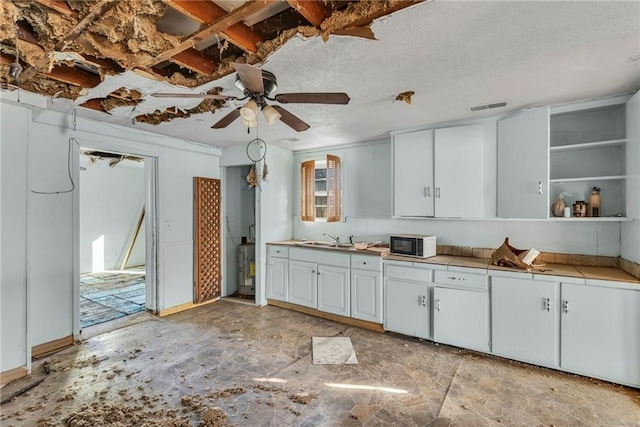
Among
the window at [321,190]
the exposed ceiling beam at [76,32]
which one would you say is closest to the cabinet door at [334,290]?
the window at [321,190]

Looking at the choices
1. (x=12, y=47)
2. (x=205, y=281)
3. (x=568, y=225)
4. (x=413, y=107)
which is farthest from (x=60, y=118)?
(x=568, y=225)

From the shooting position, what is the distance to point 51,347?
3.04 metres

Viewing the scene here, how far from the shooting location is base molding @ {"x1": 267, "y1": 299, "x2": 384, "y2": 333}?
3.64 meters

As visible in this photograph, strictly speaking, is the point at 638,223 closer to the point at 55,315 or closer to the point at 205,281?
the point at 205,281

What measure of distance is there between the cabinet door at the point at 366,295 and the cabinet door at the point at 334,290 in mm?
89

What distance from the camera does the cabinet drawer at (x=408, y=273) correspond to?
10.7 feet

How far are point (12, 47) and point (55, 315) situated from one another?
103 inches

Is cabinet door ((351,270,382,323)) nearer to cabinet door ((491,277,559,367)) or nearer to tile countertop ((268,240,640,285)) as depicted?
tile countertop ((268,240,640,285))

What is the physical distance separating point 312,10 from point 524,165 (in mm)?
2594

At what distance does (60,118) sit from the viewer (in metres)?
3.16

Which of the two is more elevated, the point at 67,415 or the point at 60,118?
the point at 60,118

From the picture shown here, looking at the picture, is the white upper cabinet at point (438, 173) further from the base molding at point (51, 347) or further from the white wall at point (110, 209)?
the white wall at point (110, 209)

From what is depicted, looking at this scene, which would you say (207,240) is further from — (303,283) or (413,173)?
(413,173)

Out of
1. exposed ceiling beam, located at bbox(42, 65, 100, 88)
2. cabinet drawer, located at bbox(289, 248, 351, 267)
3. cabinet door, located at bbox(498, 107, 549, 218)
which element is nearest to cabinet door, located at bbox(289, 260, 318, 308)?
cabinet drawer, located at bbox(289, 248, 351, 267)
